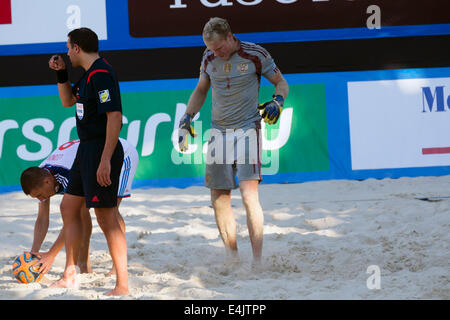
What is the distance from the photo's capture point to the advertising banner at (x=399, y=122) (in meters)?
6.90

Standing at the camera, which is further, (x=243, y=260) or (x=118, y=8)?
(x=118, y=8)

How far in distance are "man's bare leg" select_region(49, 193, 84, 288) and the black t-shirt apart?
0.40 meters

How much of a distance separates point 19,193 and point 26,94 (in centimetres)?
108

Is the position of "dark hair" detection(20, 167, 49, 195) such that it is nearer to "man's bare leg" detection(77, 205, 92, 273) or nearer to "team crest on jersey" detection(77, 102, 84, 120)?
"man's bare leg" detection(77, 205, 92, 273)

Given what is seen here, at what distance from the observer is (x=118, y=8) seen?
6977mm

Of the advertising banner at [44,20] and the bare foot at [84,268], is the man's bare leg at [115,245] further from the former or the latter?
the advertising banner at [44,20]

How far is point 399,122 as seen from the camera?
6.93 metres

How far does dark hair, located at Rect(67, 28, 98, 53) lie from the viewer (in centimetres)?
342

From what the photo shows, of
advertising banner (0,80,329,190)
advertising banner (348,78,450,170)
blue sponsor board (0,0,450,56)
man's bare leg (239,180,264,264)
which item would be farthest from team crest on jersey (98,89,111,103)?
advertising banner (348,78,450,170)

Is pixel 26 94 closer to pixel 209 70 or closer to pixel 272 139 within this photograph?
pixel 272 139

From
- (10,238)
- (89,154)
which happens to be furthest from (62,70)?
(10,238)

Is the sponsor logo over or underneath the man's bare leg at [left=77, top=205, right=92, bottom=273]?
over

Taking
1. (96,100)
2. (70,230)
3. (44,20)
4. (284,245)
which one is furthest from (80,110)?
(44,20)

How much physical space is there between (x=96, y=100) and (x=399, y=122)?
441cm
